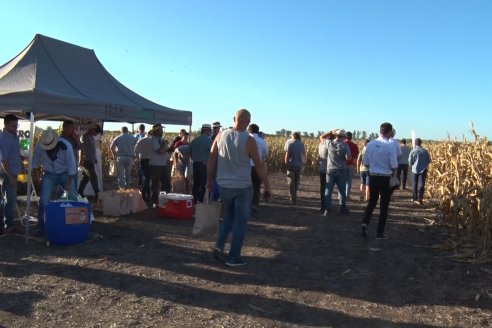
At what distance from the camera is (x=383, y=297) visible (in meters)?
4.93

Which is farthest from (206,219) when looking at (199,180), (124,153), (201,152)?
(124,153)

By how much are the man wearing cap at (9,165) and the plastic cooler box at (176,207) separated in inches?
112

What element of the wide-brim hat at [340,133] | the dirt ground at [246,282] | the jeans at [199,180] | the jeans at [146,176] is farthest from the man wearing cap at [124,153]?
the wide-brim hat at [340,133]

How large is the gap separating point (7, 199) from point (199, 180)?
392 cm

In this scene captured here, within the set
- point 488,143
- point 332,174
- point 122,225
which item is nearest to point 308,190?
point 332,174

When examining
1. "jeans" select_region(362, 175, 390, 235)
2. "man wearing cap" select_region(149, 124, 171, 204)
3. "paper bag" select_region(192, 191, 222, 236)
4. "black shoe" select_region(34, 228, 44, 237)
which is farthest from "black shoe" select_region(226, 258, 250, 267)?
"man wearing cap" select_region(149, 124, 171, 204)

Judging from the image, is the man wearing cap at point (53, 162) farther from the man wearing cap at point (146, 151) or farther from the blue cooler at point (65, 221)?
the man wearing cap at point (146, 151)

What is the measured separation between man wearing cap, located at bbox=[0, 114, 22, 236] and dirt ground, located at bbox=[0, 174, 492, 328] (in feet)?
1.85

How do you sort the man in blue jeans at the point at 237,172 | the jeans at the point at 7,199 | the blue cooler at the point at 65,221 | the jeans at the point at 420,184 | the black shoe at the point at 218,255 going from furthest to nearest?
the jeans at the point at 420,184, the jeans at the point at 7,199, the blue cooler at the point at 65,221, the black shoe at the point at 218,255, the man in blue jeans at the point at 237,172

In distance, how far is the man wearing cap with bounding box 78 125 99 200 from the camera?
1022 centimetres

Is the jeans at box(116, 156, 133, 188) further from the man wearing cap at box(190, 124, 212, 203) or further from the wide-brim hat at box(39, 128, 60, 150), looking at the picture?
the wide-brim hat at box(39, 128, 60, 150)

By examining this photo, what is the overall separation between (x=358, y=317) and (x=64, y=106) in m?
5.30

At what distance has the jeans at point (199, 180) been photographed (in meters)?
9.66

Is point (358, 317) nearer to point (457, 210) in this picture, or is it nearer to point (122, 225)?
point (457, 210)
